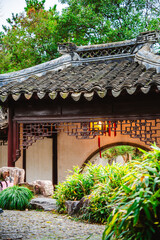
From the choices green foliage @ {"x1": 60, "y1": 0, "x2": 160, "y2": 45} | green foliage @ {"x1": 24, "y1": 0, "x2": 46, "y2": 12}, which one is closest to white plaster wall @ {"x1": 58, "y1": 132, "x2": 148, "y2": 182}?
green foliage @ {"x1": 60, "y1": 0, "x2": 160, "y2": 45}

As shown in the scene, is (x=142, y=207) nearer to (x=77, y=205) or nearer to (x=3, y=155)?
(x=77, y=205)

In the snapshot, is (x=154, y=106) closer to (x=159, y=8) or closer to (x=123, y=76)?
(x=123, y=76)

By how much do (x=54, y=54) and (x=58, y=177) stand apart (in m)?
7.72

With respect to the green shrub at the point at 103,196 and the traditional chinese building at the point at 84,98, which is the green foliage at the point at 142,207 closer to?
the green shrub at the point at 103,196

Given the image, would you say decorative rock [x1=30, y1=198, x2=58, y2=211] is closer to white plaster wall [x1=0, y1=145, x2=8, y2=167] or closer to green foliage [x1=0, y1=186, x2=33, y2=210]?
green foliage [x1=0, y1=186, x2=33, y2=210]

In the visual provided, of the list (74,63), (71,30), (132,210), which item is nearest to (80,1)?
(71,30)

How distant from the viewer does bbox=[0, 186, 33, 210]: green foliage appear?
5.58 meters

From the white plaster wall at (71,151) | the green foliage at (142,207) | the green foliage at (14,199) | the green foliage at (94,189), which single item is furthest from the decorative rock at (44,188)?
the green foliage at (142,207)

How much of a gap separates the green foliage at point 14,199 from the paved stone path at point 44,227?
0.41 meters

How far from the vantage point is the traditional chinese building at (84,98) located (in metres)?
5.96

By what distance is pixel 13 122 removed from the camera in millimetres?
7113

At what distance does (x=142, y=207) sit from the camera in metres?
2.22

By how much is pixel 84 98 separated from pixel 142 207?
424 centimetres

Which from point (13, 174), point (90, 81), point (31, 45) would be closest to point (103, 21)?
point (31, 45)
